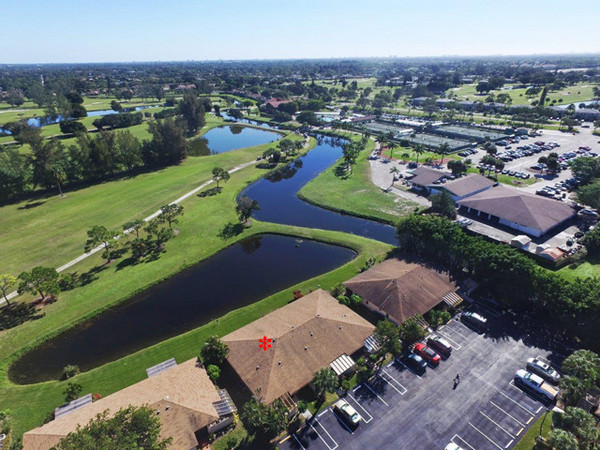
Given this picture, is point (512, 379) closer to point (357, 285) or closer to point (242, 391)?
point (357, 285)

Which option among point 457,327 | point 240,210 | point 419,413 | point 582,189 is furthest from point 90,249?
point 582,189

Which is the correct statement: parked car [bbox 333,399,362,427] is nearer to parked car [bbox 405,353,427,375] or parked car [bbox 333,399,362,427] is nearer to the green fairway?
parked car [bbox 405,353,427,375]

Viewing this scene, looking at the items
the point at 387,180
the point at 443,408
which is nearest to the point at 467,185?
the point at 387,180

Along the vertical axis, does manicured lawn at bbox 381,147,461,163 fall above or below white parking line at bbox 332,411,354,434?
above

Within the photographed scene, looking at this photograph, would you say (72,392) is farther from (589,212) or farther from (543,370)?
(589,212)

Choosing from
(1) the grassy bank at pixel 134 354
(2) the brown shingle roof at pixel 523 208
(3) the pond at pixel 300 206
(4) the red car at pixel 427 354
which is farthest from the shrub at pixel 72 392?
(2) the brown shingle roof at pixel 523 208

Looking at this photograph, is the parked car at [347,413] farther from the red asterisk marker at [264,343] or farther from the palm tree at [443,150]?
the palm tree at [443,150]

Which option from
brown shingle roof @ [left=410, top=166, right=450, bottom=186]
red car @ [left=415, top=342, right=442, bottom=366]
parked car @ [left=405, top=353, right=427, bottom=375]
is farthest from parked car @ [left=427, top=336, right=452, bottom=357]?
brown shingle roof @ [left=410, top=166, right=450, bottom=186]
